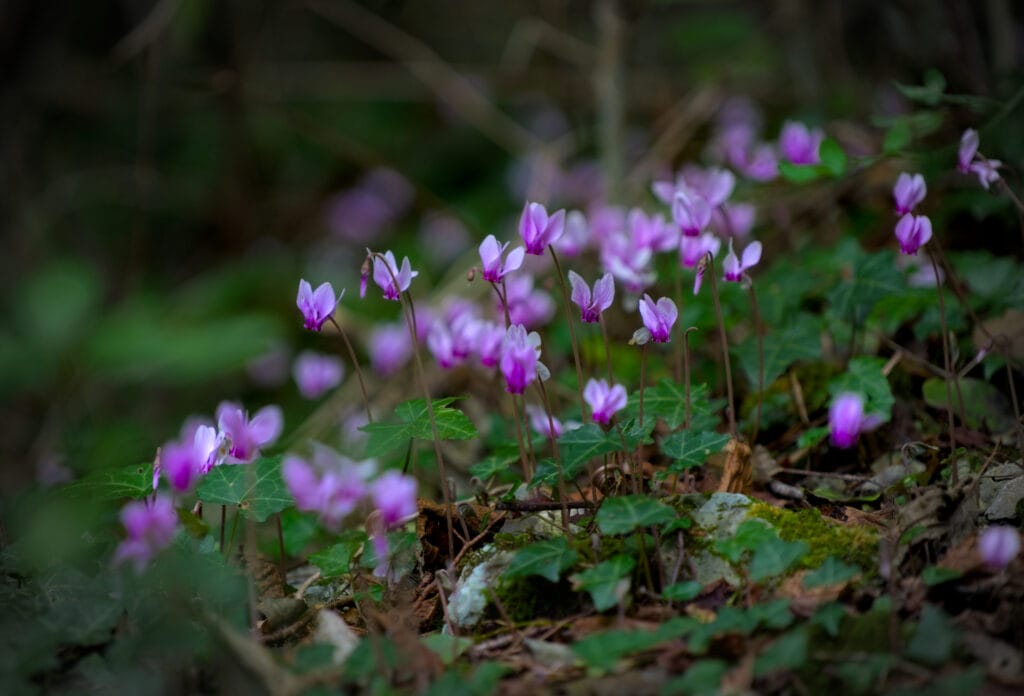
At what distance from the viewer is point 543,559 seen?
1.64 m

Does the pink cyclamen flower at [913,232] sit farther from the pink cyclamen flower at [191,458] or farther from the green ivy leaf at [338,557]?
the pink cyclamen flower at [191,458]

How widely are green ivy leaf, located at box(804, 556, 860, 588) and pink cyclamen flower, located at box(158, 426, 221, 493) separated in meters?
1.00

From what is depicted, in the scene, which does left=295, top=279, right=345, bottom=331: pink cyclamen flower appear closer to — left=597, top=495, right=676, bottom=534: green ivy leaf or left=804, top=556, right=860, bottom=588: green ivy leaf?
left=597, top=495, right=676, bottom=534: green ivy leaf

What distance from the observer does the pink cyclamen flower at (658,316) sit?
70.6 inches

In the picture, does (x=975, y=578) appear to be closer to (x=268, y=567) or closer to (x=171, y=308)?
(x=268, y=567)

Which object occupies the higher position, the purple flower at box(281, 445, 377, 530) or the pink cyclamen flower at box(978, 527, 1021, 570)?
the purple flower at box(281, 445, 377, 530)

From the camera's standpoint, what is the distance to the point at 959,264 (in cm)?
258

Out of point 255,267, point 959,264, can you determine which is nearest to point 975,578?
point 959,264

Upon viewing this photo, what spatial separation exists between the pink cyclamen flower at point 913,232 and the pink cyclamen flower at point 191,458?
53.7 inches

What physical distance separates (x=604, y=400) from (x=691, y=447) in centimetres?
18

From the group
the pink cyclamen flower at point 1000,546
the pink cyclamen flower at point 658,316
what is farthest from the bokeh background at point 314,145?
the pink cyclamen flower at point 1000,546

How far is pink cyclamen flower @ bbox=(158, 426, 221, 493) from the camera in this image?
157 centimetres

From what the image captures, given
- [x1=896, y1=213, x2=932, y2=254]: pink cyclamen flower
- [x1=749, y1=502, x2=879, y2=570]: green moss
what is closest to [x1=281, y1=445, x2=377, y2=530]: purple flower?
[x1=749, y1=502, x2=879, y2=570]: green moss

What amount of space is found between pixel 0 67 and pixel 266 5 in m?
1.48
